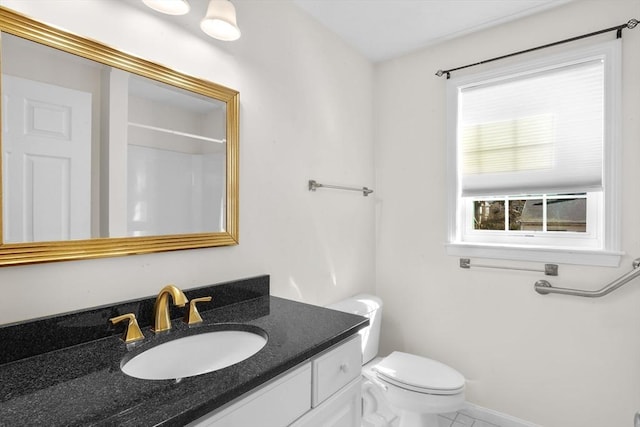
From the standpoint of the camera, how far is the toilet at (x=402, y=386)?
162 cm

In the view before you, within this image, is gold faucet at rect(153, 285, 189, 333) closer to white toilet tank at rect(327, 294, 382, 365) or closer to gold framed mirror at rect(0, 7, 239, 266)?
gold framed mirror at rect(0, 7, 239, 266)

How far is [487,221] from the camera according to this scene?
2.19 meters

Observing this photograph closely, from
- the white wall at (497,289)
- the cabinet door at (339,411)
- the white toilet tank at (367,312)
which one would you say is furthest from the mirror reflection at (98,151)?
the white wall at (497,289)

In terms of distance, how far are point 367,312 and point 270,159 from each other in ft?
3.52

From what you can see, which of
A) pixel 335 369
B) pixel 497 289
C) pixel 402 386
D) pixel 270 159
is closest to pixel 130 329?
pixel 335 369

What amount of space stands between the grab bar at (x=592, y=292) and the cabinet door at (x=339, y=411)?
1283 mm

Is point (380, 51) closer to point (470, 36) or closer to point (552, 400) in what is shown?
point (470, 36)

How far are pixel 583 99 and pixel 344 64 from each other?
1.39 meters

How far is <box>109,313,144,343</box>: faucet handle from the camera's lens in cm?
103

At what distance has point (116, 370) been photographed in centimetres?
85

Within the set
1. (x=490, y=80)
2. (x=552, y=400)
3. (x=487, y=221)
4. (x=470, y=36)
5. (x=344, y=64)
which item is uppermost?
(x=470, y=36)

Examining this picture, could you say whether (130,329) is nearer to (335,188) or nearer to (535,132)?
(335,188)

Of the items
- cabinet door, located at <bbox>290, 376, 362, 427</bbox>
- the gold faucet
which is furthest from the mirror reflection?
cabinet door, located at <bbox>290, 376, 362, 427</bbox>

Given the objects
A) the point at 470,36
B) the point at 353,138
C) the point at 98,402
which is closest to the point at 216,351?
the point at 98,402
